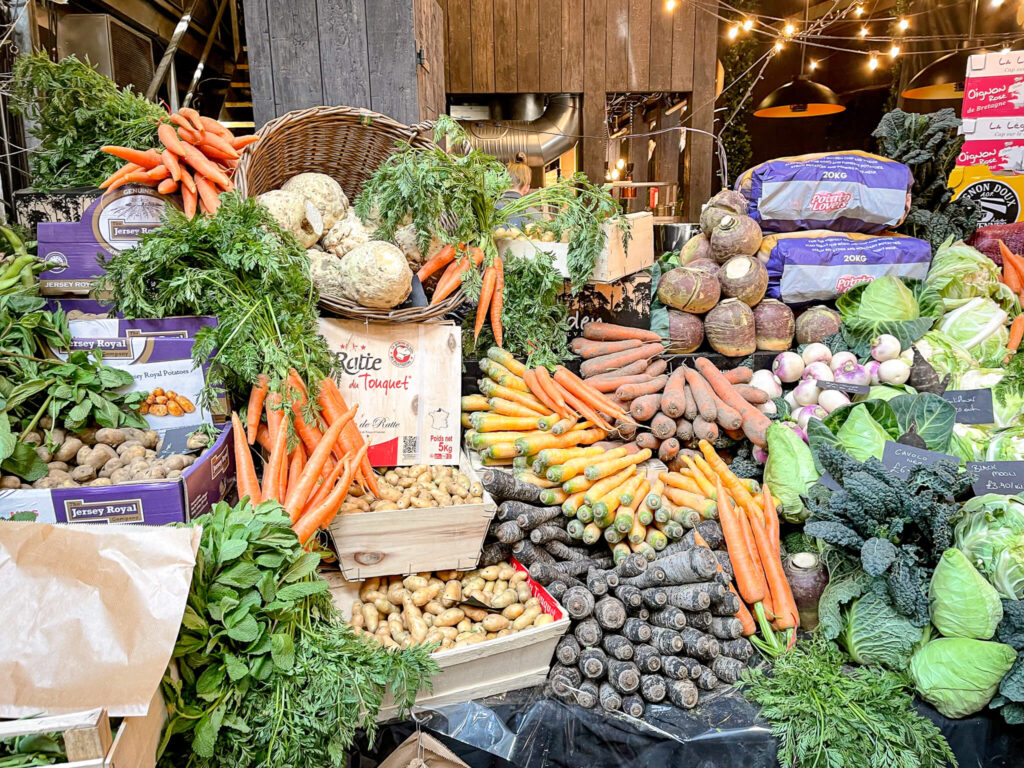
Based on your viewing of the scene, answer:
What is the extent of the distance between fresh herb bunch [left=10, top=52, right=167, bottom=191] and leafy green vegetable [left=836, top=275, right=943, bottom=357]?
3.04m

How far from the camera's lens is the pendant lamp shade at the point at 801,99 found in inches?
213

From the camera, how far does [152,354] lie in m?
1.84

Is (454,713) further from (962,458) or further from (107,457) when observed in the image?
(962,458)

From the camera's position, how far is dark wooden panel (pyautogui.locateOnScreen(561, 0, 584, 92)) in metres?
5.60

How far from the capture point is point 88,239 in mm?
2035

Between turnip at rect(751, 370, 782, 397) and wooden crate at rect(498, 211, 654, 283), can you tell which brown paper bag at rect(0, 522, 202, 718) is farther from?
turnip at rect(751, 370, 782, 397)

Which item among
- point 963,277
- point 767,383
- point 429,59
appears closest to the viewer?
point 767,383

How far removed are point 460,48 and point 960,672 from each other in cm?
557

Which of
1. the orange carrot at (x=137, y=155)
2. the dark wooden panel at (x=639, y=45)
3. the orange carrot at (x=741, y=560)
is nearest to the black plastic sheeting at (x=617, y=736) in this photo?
the orange carrot at (x=741, y=560)

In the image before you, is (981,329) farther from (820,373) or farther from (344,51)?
(344,51)

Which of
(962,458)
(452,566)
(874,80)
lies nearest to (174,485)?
(452,566)

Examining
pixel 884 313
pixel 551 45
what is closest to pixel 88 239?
pixel 884 313

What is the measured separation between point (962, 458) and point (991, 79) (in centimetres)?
347

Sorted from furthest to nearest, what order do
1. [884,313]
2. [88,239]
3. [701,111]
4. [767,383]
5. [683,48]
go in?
[701,111]
[683,48]
[884,313]
[767,383]
[88,239]
